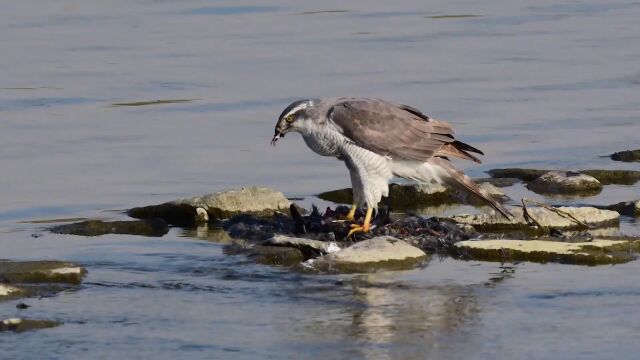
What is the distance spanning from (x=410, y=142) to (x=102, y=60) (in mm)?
8466

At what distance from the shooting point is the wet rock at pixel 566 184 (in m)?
13.1

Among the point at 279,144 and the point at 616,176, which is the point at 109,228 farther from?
the point at 616,176

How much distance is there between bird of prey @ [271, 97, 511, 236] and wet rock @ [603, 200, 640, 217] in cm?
89

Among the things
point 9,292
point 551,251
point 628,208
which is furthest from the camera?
point 628,208

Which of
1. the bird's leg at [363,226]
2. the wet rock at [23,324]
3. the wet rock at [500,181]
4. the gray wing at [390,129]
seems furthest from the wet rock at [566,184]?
the wet rock at [23,324]

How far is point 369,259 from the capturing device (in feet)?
34.2

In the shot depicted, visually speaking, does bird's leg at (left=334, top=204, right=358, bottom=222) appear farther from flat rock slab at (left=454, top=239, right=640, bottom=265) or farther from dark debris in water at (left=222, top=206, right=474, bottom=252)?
flat rock slab at (left=454, top=239, right=640, bottom=265)

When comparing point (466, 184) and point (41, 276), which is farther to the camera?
point (466, 184)

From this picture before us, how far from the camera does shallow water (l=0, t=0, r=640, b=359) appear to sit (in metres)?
8.79

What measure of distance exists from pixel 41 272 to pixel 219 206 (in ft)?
8.09

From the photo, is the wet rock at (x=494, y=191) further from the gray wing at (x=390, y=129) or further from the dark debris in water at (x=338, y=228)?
the dark debris in water at (x=338, y=228)

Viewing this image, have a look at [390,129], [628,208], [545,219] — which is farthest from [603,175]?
[390,129]

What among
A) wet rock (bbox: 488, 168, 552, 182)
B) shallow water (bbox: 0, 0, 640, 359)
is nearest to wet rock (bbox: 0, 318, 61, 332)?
shallow water (bbox: 0, 0, 640, 359)

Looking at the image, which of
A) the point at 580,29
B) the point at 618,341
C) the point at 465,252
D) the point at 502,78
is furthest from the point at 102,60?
the point at 618,341
